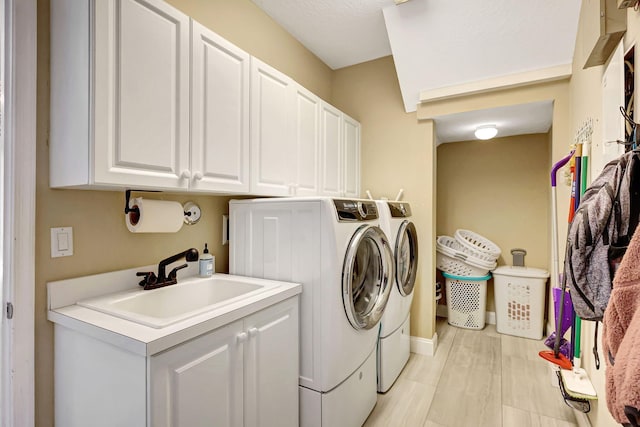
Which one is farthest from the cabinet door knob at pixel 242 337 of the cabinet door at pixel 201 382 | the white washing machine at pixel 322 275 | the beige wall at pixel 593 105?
the beige wall at pixel 593 105

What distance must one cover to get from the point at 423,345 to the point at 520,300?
115 cm

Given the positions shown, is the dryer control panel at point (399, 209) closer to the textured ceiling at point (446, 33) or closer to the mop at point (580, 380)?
the textured ceiling at point (446, 33)

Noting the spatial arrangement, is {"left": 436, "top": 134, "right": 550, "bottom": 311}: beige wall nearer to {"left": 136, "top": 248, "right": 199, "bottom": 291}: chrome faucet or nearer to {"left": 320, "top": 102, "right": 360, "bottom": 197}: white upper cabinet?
{"left": 320, "top": 102, "right": 360, "bottom": 197}: white upper cabinet

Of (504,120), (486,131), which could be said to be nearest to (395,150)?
(486,131)

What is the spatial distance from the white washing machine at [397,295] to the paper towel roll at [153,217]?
1.30 m

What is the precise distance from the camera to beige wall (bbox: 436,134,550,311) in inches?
128

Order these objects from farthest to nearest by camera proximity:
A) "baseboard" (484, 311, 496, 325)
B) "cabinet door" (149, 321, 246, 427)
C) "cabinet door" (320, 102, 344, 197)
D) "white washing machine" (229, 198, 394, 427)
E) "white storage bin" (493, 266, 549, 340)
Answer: "baseboard" (484, 311, 496, 325)
"white storage bin" (493, 266, 549, 340)
"cabinet door" (320, 102, 344, 197)
"white washing machine" (229, 198, 394, 427)
"cabinet door" (149, 321, 246, 427)

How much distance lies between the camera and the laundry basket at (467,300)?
10.6 feet

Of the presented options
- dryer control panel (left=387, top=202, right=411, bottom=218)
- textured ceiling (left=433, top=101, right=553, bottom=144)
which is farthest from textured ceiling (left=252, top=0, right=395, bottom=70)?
dryer control panel (left=387, top=202, right=411, bottom=218)

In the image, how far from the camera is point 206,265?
1.79m

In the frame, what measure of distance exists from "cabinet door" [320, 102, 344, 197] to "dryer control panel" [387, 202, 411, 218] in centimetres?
54

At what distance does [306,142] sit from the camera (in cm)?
224

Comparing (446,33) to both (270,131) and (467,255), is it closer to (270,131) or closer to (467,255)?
(270,131)

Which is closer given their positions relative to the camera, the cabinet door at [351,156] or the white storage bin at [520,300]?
the cabinet door at [351,156]
